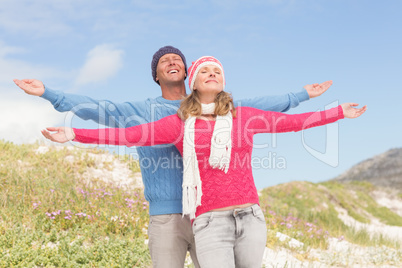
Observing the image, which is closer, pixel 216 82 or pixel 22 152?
pixel 216 82

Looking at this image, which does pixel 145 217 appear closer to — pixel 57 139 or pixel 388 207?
pixel 57 139

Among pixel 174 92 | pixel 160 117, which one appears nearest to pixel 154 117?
pixel 160 117

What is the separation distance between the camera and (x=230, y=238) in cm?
315

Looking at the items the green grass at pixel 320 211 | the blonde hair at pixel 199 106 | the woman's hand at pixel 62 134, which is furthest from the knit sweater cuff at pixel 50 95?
the green grass at pixel 320 211

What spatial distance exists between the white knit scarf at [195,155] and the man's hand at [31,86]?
1642 mm

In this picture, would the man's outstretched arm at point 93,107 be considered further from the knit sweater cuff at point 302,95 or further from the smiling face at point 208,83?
the knit sweater cuff at point 302,95

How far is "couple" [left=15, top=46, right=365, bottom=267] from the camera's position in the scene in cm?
320

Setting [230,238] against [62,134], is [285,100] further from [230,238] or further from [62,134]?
[62,134]

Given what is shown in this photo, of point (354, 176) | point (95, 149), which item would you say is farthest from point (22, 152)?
point (354, 176)

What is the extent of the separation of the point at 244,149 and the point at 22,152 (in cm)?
1136

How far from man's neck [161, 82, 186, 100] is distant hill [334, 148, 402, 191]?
75.3 ft

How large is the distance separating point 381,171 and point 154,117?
86.4 ft

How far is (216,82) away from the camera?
3.55 metres

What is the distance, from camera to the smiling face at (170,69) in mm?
4309
